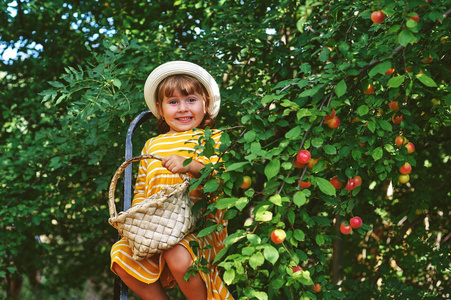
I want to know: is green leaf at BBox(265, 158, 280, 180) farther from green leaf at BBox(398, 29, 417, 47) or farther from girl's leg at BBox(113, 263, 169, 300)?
girl's leg at BBox(113, 263, 169, 300)

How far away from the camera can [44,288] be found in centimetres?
554

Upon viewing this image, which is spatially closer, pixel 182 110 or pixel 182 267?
pixel 182 267

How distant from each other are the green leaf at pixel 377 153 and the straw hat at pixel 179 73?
807mm

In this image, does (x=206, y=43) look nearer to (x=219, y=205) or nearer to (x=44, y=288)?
(x=219, y=205)

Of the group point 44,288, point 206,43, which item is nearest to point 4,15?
point 206,43

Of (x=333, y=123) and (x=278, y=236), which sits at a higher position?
(x=333, y=123)

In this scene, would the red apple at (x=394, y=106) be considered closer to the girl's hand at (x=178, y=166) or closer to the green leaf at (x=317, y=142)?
the green leaf at (x=317, y=142)

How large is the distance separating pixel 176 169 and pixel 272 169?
0.44m

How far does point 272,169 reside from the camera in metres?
1.52

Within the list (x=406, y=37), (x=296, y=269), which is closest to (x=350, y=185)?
(x=296, y=269)

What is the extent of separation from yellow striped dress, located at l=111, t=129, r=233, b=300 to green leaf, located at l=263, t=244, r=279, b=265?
425mm

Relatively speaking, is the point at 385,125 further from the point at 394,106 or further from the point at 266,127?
the point at 266,127

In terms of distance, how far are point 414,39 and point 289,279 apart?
802 mm

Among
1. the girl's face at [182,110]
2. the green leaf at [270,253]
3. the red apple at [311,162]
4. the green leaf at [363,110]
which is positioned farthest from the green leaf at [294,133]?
the girl's face at [182,110]
